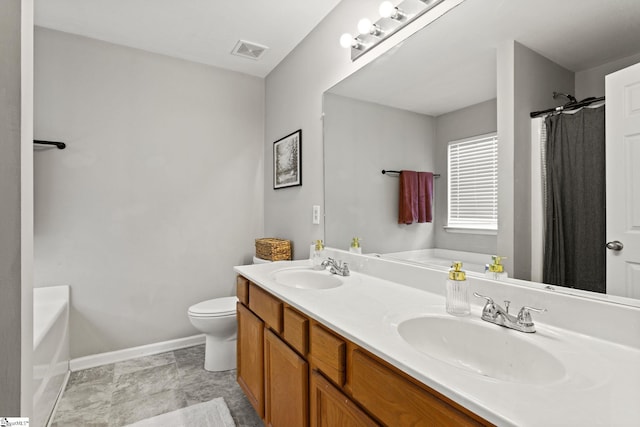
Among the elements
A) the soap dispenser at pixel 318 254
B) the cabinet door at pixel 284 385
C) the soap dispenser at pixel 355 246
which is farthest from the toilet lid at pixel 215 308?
the soap dispenser at pixel 355 246

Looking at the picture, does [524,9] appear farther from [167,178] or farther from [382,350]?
[167,178]

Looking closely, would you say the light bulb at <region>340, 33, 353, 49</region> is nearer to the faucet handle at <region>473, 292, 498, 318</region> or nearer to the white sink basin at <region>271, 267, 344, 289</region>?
the white sink basin at <region>271, 267, 344, 289</region>

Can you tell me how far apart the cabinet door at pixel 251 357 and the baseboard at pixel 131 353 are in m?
1.05

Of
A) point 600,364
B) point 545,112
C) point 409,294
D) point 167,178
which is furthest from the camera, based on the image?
point 167,178

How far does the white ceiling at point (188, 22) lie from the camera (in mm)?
2043

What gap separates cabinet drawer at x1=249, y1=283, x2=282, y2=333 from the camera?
1.39m

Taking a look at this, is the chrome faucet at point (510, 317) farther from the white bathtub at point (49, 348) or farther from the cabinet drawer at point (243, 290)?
the white bathtub at point (49, 348)

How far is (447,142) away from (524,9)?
50cm

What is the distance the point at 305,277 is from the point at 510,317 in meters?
1.14

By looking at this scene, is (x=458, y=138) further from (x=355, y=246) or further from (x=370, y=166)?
(x=355, y=246)

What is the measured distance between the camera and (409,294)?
1.34 meters

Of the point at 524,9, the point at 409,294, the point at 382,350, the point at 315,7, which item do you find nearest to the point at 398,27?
the point at 524,9

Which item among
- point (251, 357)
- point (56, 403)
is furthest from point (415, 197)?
point (56, 403)

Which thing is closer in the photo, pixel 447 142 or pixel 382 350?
pixel 382 350
